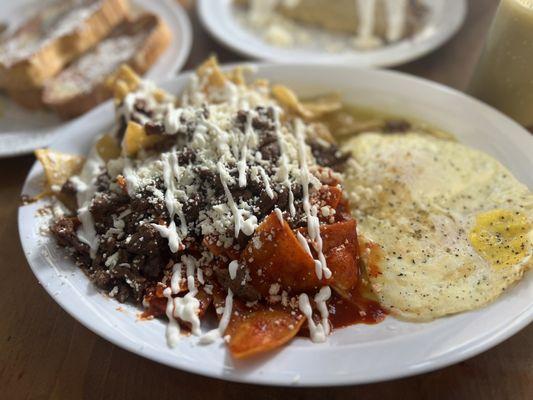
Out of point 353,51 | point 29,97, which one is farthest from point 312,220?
point 29,97

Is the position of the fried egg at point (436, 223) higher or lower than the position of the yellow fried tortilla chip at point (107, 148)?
higher

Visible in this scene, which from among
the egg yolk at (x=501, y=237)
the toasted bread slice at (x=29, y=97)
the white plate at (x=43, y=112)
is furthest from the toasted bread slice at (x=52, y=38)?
the egg yolk at (x=501, y=237)

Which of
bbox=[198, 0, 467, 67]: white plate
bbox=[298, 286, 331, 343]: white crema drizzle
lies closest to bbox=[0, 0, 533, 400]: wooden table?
bbox=[298, 286, 331, 343]: white crema drizzle

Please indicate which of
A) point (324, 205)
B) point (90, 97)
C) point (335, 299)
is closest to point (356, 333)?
point (335, 299)

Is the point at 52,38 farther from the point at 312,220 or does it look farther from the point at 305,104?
the point at 312,220

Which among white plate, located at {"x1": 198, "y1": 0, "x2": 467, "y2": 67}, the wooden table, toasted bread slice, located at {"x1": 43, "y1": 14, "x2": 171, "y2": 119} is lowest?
the wooden table

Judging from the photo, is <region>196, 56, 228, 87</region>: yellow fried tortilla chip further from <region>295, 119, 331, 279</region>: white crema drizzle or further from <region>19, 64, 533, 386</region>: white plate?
<region>19, 64, 533, 386</region>: white plate

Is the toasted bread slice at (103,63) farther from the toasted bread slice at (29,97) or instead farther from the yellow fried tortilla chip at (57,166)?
the yellow fried tortilla chip at (57,166)
